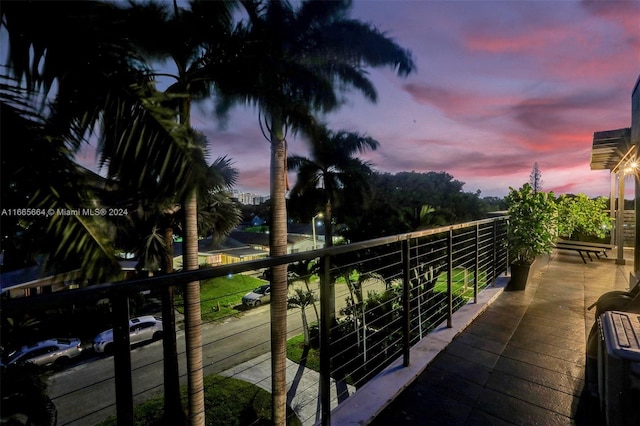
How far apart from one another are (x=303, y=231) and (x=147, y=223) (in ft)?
120

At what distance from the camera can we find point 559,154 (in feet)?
43.7

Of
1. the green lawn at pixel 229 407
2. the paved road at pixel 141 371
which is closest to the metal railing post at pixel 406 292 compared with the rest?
the paved road at pixel 141 371

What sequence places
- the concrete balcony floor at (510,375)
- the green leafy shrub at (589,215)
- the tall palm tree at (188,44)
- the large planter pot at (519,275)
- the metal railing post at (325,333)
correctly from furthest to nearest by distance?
the green leafy shrub at (589,215), the tall palm tree at (188,44), the large planter pot at (519,275), the concrete balcony floor at (510,375), the metal railing post at (325,333)

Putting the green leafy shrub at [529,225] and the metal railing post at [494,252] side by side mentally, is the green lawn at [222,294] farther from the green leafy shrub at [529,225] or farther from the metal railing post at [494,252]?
the green leafy shrub at [529,225]

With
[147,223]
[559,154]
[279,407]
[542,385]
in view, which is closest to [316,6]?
[147,223]

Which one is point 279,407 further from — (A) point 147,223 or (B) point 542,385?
(A) point 147,223

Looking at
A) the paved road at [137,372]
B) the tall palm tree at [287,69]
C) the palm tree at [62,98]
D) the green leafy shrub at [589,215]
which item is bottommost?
the paved road at [137,372]

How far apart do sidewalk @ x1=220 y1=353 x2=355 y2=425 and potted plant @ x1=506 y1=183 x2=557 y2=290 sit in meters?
9.47

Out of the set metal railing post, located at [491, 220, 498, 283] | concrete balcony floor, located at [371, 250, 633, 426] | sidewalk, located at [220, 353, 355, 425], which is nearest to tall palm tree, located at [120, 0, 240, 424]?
concrete balcony floor, located at [371, 250, 633, 426]

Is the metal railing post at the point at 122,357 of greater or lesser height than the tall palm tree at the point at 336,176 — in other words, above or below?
below

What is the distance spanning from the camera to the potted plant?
525 centimetres

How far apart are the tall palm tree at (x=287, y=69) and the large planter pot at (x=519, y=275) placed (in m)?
4.25

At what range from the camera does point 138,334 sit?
61.1 ft

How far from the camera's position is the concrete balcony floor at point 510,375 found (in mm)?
2031
